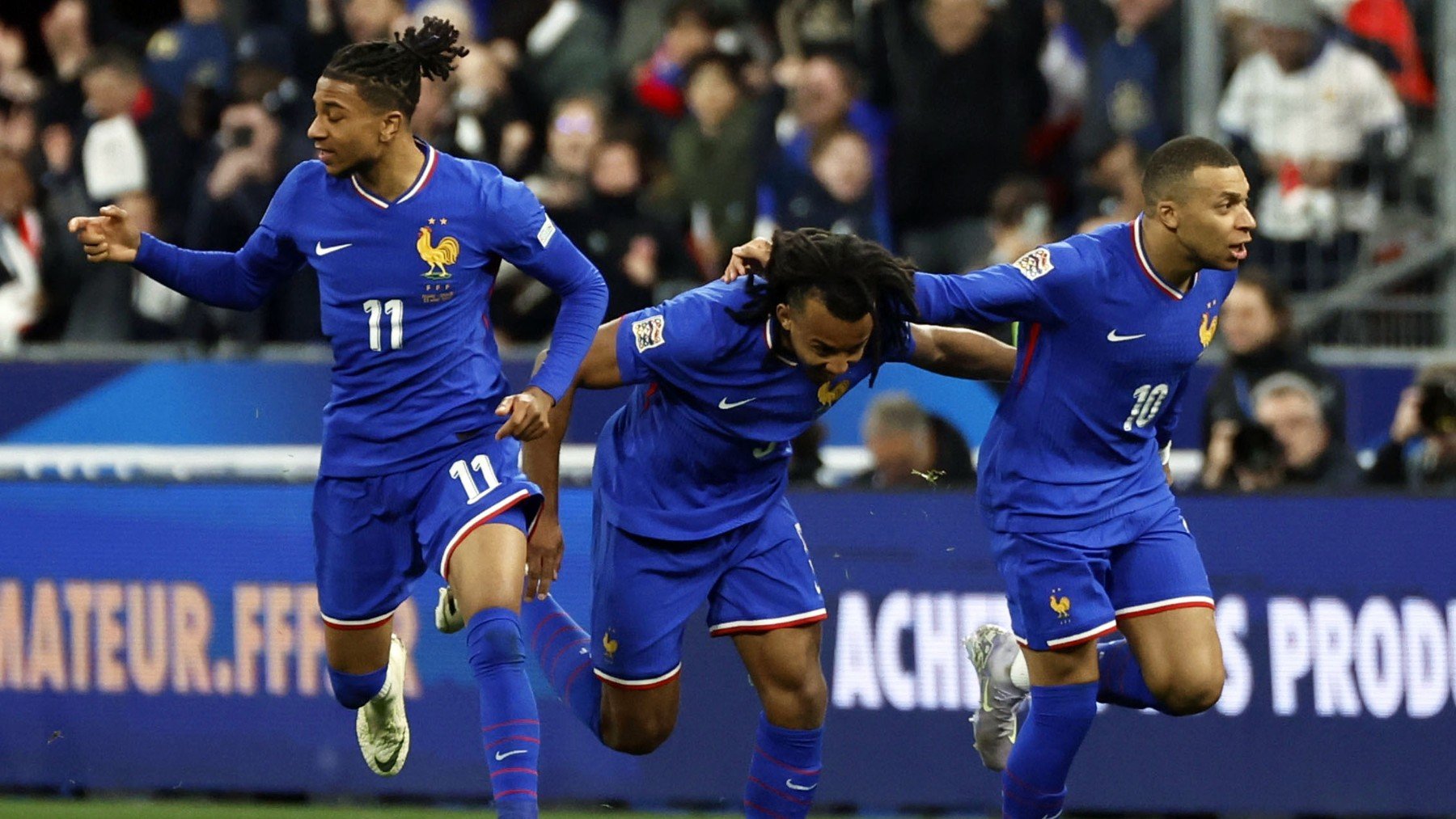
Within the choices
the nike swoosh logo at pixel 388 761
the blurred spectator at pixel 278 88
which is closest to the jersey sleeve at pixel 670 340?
the nike swoosh logo at pixel 388 761

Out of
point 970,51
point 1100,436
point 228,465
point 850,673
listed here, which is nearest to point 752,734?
point 850,673

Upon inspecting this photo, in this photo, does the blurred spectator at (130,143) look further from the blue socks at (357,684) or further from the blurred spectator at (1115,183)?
the blue socks at (357,684)

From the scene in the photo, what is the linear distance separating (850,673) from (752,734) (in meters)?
0.44

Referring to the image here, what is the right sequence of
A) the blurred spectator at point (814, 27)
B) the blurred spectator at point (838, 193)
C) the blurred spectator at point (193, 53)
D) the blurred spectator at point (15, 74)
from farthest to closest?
the blurred spectator at point (15, 74)
the blurred spectator at point (193, 53)
the blurred spectator at point (814, 27)
the blurred spectator at point (838, 193)

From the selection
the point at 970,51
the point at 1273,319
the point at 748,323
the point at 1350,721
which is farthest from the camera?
the point at 970,51

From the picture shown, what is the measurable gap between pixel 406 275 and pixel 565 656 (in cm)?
137

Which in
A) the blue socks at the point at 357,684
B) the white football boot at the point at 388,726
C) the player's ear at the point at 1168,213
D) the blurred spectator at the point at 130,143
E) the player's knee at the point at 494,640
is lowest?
the white football boot at the point at 388,726

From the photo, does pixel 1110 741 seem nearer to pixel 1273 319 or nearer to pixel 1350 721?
pixel 1350 721

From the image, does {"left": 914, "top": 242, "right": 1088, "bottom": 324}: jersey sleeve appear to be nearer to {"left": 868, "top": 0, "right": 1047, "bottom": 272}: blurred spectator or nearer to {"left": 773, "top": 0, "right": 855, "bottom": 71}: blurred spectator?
{"left": 868, "top": 0, "right": 1047, "bottom": 272}: blurred spectator

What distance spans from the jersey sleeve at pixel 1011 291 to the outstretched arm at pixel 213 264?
1977 millimetres

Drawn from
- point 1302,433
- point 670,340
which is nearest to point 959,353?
point 670,340

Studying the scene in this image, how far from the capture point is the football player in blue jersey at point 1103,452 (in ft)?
21.0

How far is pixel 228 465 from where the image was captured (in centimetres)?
1020

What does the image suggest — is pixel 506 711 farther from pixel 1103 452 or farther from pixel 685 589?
pixel 1103 452
